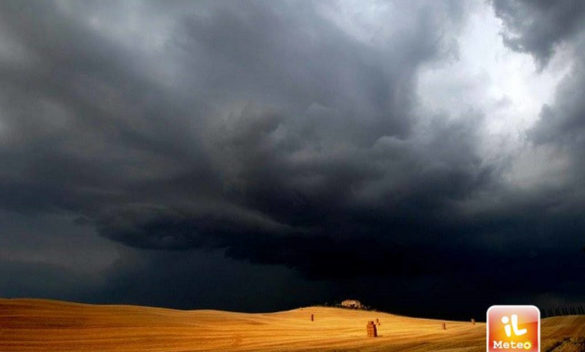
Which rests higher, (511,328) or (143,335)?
→ (511,328)

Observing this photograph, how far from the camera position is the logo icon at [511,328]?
6473 mm

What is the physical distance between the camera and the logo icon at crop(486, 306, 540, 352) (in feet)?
21.2

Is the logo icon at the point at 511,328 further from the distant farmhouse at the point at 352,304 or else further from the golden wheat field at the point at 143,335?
the distant farmhouse at the point at 352,304

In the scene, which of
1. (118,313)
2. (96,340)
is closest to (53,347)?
(96,340)

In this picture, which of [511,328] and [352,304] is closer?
[511,328]

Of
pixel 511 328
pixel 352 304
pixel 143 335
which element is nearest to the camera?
pixel 511 328

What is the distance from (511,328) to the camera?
6.57m

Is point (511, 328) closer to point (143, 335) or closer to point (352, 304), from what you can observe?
point (143, 335)

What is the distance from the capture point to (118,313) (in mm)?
43406

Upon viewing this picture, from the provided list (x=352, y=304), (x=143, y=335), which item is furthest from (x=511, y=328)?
(x=352, y=304)

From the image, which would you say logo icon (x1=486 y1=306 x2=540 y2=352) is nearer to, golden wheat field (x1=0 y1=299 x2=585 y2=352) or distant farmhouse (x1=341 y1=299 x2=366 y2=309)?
golden wheat field (x1=0 y1=299 x2=585 y2=352)

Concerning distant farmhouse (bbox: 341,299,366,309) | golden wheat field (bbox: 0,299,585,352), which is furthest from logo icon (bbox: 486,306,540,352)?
distant farmhouse (bbox: 341,299,366,309)

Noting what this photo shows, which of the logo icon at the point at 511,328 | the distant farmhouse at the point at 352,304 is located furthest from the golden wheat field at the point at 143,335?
the distant farmhouse at the point at 352,304

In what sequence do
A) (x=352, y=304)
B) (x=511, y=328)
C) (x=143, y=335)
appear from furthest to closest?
(x=352, y=304)
(x=143, y=335)
(x=511, y=328)
